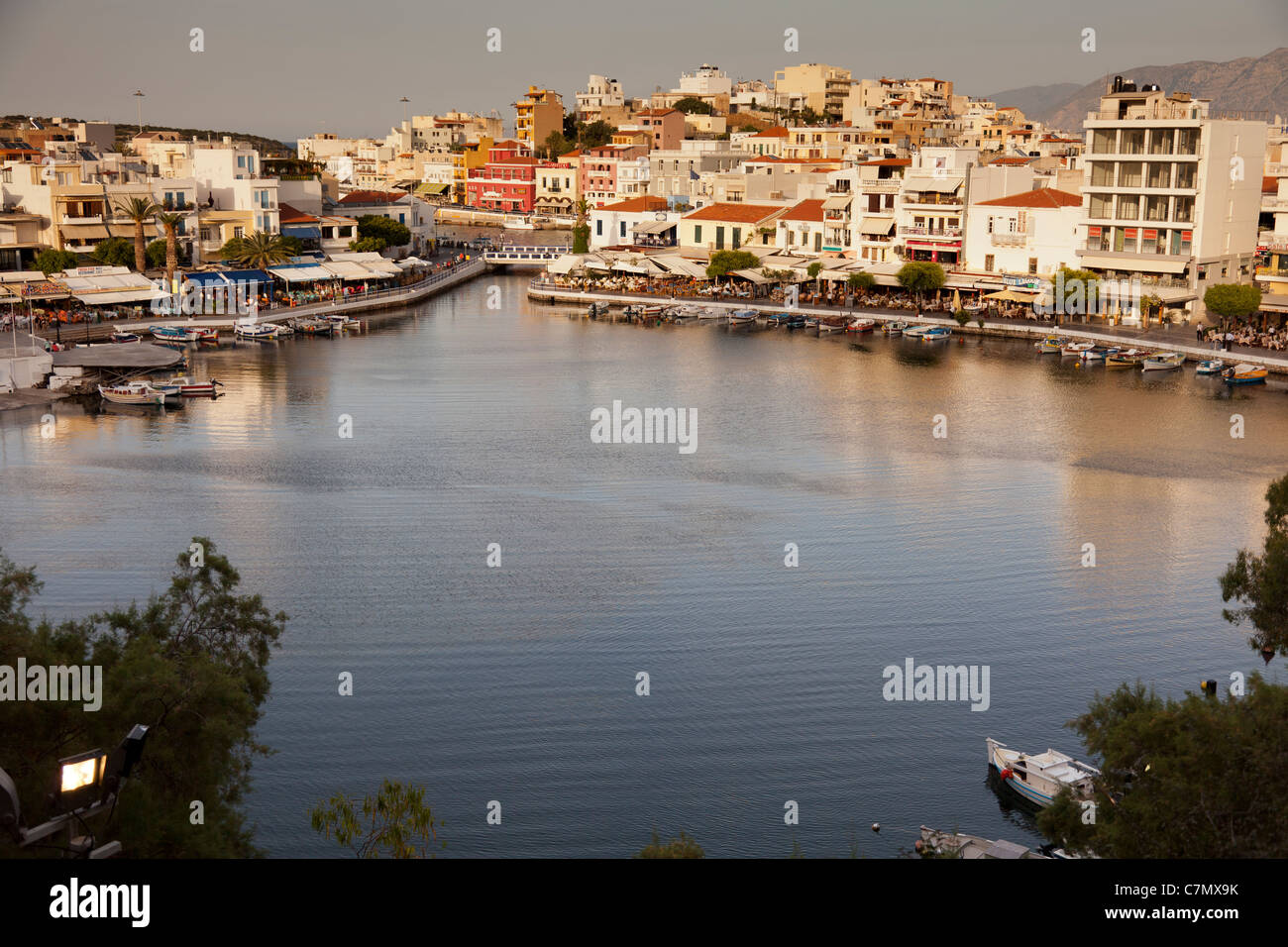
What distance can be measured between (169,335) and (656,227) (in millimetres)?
15360

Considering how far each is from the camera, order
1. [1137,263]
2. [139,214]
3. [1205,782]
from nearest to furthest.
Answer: [1205,782]
[1137,263]
[139,214]

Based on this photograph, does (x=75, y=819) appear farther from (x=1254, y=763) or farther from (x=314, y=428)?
(x=314, y=428)

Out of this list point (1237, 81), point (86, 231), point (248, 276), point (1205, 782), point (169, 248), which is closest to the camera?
point (1205, 782)

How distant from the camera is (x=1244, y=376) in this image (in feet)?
71.2

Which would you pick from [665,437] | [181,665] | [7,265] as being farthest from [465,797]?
[7,265]

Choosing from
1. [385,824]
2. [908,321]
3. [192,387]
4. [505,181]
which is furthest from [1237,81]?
[385,824]

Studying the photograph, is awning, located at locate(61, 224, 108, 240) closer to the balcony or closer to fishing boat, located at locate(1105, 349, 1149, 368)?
the balcony

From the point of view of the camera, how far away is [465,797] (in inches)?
320

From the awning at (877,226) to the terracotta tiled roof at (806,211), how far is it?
1755 mm

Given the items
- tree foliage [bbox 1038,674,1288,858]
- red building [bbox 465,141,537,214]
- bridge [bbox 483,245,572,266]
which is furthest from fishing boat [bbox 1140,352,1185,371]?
red building [bbox 465,141,537,214]

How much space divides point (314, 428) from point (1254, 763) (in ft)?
49.3

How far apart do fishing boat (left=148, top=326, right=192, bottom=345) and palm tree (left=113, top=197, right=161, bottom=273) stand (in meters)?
3.82

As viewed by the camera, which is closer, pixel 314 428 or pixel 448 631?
pixel 448 631

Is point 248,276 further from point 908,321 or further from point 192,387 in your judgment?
point 908,321
